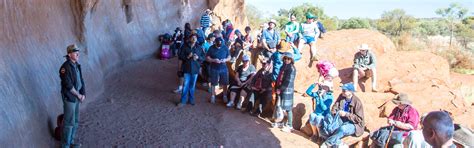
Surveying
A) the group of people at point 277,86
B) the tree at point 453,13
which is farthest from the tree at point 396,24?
the group of people at point 277,86

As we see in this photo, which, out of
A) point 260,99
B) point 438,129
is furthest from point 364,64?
point 438,129

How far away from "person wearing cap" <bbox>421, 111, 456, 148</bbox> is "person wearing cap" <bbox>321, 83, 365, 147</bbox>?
4136 mm

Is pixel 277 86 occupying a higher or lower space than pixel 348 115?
higher

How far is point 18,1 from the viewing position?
6.79 m

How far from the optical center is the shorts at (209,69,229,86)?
934 centimetres

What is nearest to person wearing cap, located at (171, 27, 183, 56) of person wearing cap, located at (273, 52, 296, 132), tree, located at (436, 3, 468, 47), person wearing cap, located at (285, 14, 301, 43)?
person wearing cap, located at (285, 14, 301, 43)

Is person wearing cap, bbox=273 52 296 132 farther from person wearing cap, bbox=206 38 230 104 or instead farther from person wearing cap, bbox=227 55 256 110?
person wearing cap, bbox=206 38 230 104

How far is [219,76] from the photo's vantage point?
940 cm

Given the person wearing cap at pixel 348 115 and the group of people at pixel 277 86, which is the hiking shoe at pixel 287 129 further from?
the person wearing cap at pixel 348 115

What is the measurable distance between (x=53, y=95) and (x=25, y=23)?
118 centimetres

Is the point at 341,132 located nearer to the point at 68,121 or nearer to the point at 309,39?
the point at 68,121

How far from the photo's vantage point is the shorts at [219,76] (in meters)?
9.34

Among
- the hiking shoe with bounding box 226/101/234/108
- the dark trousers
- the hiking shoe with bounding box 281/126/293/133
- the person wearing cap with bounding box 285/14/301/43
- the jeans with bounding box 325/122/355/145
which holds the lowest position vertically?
the hiking shoe with bounding box 281/126/293/133

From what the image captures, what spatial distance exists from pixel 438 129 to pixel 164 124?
5645mm
